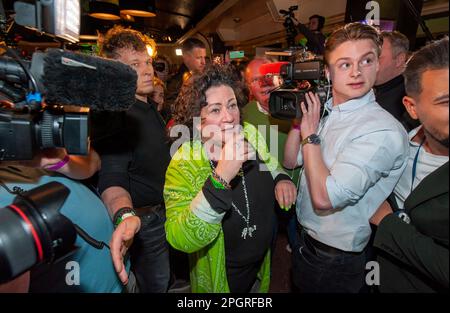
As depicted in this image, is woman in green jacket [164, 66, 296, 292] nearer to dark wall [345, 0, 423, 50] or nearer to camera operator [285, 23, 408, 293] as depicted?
→ camera operator [285, 23, 408, 293]

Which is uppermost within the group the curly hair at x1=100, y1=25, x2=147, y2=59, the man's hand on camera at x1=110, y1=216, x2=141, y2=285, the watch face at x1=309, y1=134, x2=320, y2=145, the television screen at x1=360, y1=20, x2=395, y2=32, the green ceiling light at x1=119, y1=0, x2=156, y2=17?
the green ceiling light at x1=119, y1=0, x2=156, y2=17

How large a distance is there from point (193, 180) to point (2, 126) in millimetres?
577

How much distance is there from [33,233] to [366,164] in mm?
841

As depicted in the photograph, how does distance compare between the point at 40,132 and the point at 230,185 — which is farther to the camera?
the point at 230,185

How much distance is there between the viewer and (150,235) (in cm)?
144

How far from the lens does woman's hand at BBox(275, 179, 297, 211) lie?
3.60ft

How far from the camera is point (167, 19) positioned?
1.76m

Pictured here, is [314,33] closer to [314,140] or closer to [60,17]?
[314,140]

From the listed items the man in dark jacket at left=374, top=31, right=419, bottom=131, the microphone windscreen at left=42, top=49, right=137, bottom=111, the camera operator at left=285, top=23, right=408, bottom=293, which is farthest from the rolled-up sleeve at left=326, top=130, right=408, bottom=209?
the microphone windscreen at left=42, top=49, right=137, bottom=111

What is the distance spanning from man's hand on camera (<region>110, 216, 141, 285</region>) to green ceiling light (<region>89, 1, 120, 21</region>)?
1.42 metres

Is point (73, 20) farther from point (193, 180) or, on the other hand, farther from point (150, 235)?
point (150, 235)

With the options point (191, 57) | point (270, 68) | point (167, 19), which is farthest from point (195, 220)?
point (191, 57)

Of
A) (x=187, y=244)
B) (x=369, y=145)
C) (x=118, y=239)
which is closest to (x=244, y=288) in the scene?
(x=187, y=244)

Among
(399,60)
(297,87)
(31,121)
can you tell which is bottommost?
(31,121)
